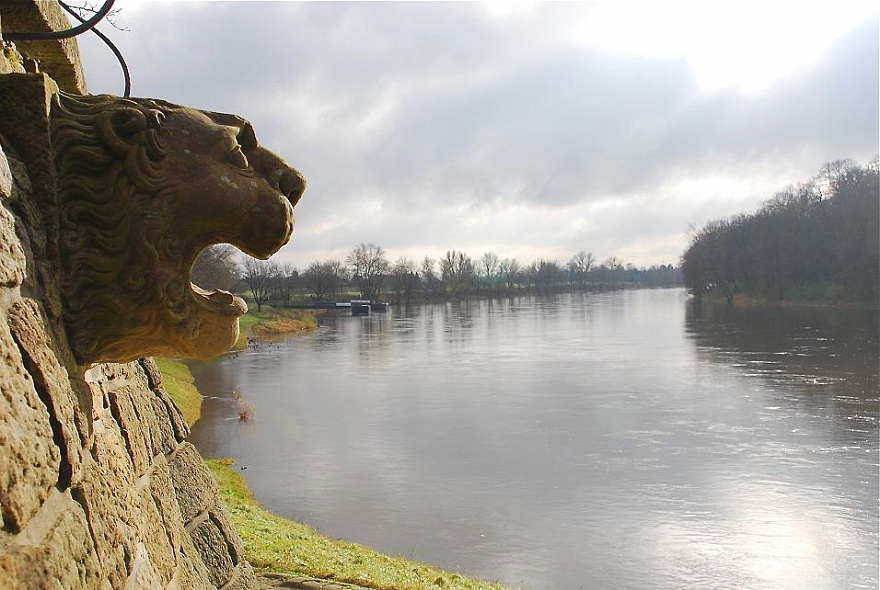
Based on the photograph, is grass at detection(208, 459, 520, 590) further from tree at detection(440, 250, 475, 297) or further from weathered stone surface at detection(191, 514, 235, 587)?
tree at detection(440, 250, 475, 297)

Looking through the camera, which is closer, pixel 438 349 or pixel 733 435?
pixel 733 435

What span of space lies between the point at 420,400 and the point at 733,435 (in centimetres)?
1152

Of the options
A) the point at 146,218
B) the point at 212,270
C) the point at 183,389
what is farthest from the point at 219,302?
the point at 212,270

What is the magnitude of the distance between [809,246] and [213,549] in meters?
87.9

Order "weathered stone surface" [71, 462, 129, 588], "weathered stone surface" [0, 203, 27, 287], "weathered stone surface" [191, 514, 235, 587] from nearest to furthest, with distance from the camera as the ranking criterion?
1. "weathered stone surface" [0, 203, 27, 287]
2. "weathered stone surface" [71, 462, 129, 588]
3. "weathered stone surface" [191, 514, 235, 587]

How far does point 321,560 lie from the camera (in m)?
9.52

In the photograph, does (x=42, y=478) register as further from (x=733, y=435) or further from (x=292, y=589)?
(x=733, y=435)

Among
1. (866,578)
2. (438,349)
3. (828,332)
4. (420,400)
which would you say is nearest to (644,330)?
(828,332)

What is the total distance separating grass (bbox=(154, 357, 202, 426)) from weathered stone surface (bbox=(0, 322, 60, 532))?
73.1 feet

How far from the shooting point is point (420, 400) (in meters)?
27.5

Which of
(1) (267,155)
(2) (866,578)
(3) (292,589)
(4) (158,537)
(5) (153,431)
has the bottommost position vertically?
(2) (866,578)

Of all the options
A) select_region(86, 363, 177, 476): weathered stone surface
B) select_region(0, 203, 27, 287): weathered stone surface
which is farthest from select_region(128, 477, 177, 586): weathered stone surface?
select_region(0, 203, 27, 287): weathered stone surface

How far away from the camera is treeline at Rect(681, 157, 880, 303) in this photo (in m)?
72.1

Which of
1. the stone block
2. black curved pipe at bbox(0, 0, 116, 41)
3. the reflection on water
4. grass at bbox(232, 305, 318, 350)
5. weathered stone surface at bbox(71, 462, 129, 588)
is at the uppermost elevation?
black curved pipe at bbox(0, 0, 116, 41)
